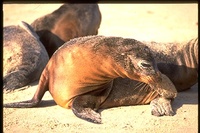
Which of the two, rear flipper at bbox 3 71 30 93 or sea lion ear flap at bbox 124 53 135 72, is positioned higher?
sea lion ear flap at bbox 124 53 135 72

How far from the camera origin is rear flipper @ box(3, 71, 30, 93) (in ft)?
19.8

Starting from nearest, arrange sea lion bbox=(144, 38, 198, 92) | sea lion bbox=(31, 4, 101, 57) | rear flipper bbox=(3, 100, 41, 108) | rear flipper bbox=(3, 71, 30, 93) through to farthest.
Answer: rear flipper bbox=(3, 100, 41, 108) → sea lion bbox=(144, 38, 198, 92) → rear flipper bbox=(3, 71, 30, 93) → sea lion bbox=(31, 4, 101, 57)

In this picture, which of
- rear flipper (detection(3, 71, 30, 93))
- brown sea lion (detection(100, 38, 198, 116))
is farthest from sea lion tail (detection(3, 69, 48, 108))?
rear flipper (detection(3, 71, 30, 93))

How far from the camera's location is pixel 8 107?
507 centimetres

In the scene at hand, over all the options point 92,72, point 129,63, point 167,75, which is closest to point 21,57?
point 92,72

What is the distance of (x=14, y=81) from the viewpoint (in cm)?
612

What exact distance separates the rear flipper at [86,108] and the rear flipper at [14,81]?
1489 mm

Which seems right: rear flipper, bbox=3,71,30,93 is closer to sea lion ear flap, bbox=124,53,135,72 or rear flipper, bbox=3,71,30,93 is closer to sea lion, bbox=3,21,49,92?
sea lion, bbox=3,21,49,92

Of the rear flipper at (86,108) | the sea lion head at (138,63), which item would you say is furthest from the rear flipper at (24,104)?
the sea lion head at (138,63)

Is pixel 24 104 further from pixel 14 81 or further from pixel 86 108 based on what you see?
pixel 14 81

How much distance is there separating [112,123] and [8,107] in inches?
51.8

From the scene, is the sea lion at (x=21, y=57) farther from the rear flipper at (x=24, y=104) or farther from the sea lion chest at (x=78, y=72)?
the sea lion chest at (x=78, y=72)

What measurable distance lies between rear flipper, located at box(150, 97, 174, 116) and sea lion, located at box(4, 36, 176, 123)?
0.09 m

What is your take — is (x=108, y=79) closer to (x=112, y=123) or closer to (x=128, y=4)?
(x=112, y=123)
